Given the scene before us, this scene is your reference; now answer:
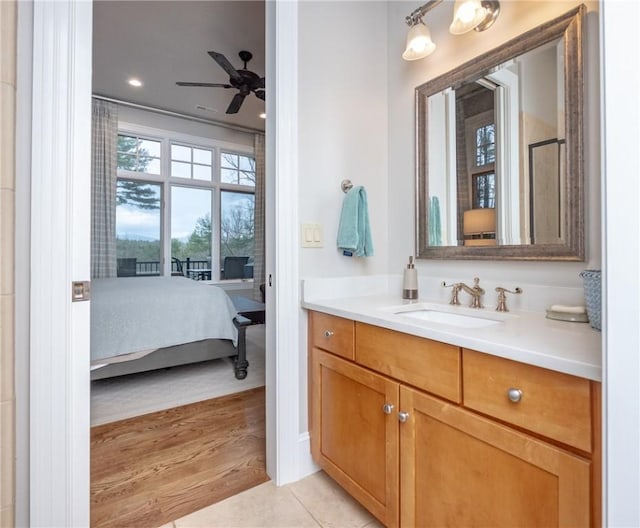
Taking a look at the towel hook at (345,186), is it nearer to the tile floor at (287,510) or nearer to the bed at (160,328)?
the tile floor at (287,510)

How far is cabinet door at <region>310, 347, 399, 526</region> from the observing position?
45.4 inches

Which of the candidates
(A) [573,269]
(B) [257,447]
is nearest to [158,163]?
(B) [257,447]

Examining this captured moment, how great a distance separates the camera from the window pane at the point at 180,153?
504 cm

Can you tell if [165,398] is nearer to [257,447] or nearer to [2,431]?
[257,447]

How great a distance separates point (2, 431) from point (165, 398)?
166 centimetres

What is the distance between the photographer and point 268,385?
63.6 inches

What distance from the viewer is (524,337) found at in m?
0.89

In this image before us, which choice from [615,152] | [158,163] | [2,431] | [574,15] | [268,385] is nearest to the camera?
[615,152]

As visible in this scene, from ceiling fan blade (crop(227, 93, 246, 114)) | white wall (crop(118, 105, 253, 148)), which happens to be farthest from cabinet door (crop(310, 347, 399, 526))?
white wall (crop(118, 105, 253, 148))

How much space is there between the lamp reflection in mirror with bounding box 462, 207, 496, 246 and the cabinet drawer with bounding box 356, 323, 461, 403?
0.66 meters

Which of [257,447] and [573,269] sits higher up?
[573,269]

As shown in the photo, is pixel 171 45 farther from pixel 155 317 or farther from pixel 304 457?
pixel 304 457

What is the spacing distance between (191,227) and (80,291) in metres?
4.41

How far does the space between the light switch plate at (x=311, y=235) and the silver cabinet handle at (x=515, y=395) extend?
1.04m
